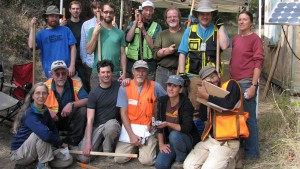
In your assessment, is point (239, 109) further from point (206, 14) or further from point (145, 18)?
point (145, 18)

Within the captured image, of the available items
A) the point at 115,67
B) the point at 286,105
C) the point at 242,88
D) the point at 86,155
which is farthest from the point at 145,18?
the point at 286,105

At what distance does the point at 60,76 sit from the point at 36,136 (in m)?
0.95

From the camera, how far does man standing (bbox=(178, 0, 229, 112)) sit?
185 inches

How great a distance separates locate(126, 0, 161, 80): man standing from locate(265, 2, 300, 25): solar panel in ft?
5.60

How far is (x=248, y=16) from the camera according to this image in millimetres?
4625

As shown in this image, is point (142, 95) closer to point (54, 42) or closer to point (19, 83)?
point (54, 42)

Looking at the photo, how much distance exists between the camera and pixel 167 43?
5.17 metres

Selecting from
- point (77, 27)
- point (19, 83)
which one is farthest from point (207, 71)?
point (19, 83)

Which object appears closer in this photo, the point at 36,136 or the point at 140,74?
the point at 36,136

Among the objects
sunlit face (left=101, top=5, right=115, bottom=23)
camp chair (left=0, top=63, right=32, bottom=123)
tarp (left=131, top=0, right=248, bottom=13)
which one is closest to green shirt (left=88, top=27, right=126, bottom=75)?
sunlit face (left=101, top=5, right=115, bottom=23)

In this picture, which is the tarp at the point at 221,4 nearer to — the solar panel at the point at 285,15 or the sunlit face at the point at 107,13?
the solar panel at the point at 285,15

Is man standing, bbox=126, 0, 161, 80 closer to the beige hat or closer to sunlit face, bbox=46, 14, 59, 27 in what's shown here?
sunlit face, bbox=46, 14, 59, 27

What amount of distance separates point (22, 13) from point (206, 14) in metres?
8.92

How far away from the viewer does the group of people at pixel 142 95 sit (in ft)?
14.0
